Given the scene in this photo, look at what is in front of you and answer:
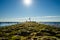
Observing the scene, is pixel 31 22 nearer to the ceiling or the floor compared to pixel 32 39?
nearer to the ceiling

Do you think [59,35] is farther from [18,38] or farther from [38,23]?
[38,23]

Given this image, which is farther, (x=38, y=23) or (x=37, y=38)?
(x=38, y=23)

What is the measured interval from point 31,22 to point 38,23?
867 millimetres

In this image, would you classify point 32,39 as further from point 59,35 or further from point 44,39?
point 59,35

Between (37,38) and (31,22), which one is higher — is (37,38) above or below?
below

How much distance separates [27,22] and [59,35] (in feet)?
14.8

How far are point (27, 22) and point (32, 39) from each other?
202 inches

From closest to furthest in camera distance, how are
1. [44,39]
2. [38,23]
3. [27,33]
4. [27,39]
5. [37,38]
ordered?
1. [44,39]
2. [37,38]
3. [27,39]
4. [27,33]
5. [38,23]

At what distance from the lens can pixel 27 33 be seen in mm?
8086

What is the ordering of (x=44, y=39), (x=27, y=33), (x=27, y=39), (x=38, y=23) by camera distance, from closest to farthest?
(x=44, y=39) < (x=27, y=39) < (x=27, y=33) < (x=38, y=23)

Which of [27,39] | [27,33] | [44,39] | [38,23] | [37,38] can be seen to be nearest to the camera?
[44,39]

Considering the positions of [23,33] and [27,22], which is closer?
[23,33]

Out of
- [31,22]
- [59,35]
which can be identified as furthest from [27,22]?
[59,35]

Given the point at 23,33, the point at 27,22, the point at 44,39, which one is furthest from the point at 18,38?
the point at 27,22
